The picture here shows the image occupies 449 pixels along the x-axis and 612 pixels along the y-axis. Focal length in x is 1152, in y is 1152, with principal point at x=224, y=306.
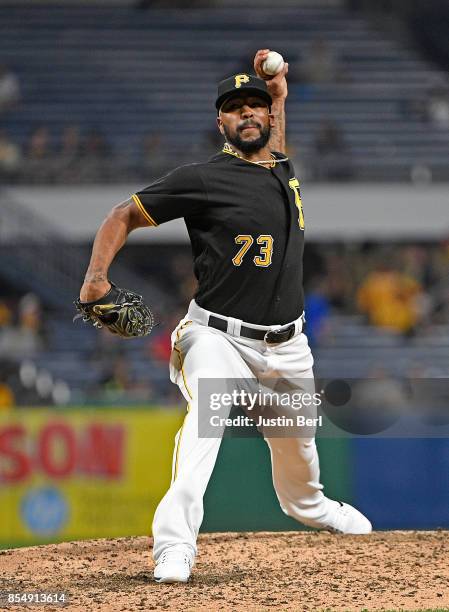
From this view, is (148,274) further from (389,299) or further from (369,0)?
(369,0)

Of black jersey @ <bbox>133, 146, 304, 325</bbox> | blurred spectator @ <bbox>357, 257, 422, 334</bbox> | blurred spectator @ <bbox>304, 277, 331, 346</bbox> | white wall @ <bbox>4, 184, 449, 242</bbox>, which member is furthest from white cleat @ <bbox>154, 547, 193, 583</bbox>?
white wall @ <bbox>4, 184, 449, 242</bbox>

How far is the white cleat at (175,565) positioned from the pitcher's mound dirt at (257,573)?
0.04 meters

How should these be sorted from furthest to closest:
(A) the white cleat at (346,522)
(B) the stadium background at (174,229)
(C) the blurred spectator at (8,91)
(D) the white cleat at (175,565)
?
(C) the blurred spectator at (8,91) → (B) the stadium background at (174,229) → (A) the white cleat at (346,522) → (D) the white cleat at (175,565)

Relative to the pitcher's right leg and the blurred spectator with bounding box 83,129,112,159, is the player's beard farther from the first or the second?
the blurred spectator with bounding box 83,129,112,159

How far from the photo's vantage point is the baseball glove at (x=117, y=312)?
15.5 feet

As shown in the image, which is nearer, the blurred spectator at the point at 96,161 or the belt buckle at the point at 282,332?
the belt buckle at the point at 282,332

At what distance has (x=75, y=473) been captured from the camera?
8500 mm

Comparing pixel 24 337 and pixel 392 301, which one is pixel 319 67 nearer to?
pixel 392 301

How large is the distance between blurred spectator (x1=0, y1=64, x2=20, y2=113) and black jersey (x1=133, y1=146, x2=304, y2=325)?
11.6 meters

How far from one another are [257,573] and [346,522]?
3.21 ft

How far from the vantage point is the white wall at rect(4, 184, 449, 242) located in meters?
14.8

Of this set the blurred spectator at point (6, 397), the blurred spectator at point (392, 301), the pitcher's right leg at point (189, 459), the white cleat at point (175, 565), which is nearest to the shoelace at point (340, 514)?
the pitcher's right leg at point (189, 459)

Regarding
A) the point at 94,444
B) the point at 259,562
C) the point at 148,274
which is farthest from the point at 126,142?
the point at 259,562

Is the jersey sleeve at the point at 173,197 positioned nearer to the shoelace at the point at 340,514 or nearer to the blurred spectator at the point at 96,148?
the shoelace at the point at 340,514
